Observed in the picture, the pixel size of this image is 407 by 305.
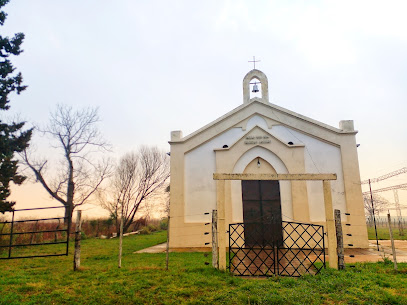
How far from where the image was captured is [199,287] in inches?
247

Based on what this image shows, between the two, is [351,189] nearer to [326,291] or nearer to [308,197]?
[308,197]

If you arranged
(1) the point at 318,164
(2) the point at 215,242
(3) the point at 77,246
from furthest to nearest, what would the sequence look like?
(1) the point at 318,164
(3) the point at 77,246
(2) the point at 215,242

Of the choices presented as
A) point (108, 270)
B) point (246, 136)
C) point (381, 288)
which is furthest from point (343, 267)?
point (246, 136)

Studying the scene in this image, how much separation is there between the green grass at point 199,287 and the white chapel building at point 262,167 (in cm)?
533

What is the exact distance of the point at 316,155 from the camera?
13.7 metres

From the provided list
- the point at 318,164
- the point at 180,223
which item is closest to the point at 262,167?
the point at 318,164

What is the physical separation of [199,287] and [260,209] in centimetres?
769

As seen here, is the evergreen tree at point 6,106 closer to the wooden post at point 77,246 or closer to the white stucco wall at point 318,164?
the wooden post at point 77,246

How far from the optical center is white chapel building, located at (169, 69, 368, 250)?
13062mm

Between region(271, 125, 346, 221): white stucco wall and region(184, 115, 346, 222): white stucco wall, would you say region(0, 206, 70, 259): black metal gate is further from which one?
region(271, 125, 346, 221): white stucco wall

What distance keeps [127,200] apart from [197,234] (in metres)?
16.1

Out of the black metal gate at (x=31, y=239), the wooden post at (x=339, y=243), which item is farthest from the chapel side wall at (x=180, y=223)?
the wooden post at (x=339, y=243)

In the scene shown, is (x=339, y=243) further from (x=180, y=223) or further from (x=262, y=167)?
(x=180, y=223)

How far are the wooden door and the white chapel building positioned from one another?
0.05 m
